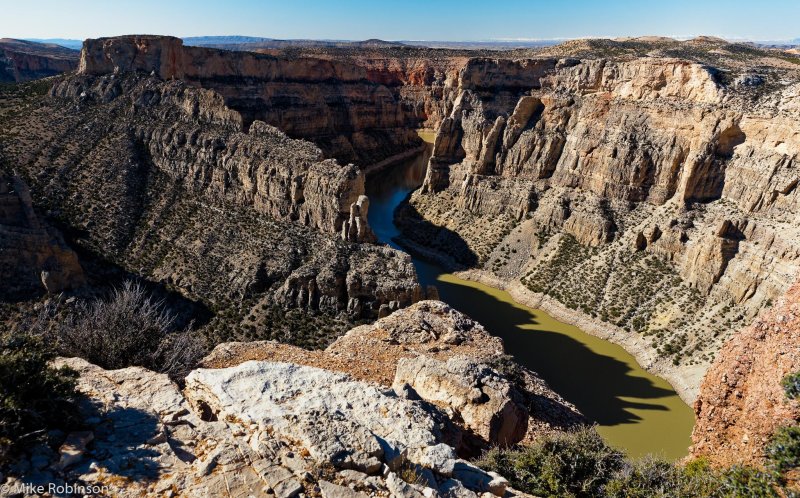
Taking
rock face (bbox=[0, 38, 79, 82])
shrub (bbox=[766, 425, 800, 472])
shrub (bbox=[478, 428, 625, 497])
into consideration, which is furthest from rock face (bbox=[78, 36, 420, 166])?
rock face (bbox=[0, 38, 79, 82])

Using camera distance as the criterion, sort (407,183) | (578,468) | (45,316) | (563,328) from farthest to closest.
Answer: (407,183) → (563,328) → (45,316) → (578,468)

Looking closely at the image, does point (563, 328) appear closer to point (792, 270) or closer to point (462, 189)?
point (792, 270)

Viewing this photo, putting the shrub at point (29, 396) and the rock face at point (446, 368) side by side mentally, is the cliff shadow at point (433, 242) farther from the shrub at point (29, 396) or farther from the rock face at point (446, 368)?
the shrub at point (29, 396)

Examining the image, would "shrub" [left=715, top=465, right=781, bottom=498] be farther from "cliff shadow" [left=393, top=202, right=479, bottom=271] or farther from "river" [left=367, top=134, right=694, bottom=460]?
"cliff shadow" [left=393, top=202, right=479, bottom=271]

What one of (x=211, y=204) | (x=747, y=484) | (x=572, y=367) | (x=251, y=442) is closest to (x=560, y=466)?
(x=747, y=484)

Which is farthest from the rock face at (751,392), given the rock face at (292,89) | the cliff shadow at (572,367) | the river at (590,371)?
the rock face at (292,89)

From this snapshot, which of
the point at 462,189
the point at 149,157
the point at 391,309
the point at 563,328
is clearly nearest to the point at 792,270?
the point at 563,328
